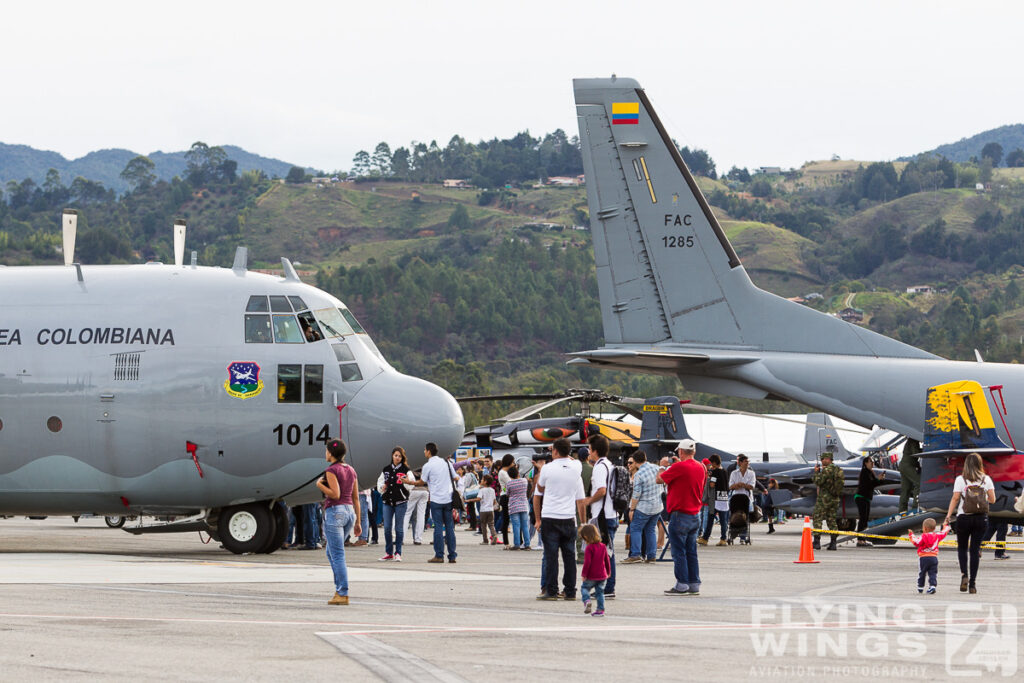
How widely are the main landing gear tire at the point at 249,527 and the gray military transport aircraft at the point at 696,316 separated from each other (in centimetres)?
730

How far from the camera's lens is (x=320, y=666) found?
8.92 metres

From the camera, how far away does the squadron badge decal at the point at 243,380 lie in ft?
62.0

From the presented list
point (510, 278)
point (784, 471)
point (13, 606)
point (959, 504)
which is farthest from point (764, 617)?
point (510, 278)

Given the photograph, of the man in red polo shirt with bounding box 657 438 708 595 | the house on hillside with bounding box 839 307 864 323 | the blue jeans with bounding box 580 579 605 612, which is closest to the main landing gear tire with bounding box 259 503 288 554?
the man in red polo shirt with bounding box 657 438 708 595

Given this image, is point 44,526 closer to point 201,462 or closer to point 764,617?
point 201,462

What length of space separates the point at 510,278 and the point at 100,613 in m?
181

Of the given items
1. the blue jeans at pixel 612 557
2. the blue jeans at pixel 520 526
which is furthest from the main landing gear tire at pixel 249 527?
the blue jeans at pixel 612 557

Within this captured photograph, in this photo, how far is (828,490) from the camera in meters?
22.7

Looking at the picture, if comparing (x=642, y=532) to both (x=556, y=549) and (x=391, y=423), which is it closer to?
(x=391, y=423)

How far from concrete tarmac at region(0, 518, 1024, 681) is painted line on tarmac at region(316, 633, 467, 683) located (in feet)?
0.07

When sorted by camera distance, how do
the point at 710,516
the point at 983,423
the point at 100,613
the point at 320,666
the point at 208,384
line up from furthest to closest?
the point at 710,516
the point at 983,423
the point at 208,384
the point at 100,613
the point at 320,666

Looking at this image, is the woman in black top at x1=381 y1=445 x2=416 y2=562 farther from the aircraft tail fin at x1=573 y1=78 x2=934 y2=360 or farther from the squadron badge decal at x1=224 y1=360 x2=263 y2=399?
the aircraft tail fin at x1=573 y1=78 x2=934 y2=360

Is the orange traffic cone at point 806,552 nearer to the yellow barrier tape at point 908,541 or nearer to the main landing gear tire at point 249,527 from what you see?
the yellow barrier tape at point 908,541

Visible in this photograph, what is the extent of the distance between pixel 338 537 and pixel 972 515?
24.8 feet
